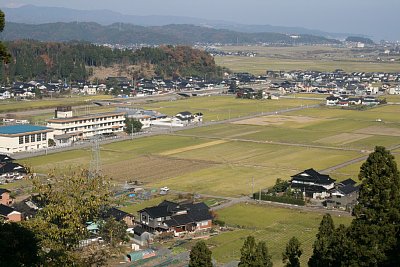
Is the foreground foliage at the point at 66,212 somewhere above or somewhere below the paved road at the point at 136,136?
above

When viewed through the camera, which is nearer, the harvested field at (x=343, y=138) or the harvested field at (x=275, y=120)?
the harvested field at (x=343, y=138)

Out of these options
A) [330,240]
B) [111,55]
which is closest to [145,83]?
[111,55]

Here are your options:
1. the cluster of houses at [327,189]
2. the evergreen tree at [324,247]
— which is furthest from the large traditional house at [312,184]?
the evergreen tree at [324,247]

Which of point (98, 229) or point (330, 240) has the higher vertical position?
point (330, 240)

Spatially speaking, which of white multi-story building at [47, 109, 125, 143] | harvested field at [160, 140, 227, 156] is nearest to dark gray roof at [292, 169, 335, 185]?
harvested field at [160, 140, 227, 156]

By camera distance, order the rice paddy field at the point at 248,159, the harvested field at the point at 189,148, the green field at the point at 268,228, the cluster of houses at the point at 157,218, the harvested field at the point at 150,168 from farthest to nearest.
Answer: the harvested field at the point at 189,148, the harvested field at the point at 150,168, the rice paddy field at the point at 248,159, the cluster of houses at the point at 157,218, the green field at the point at 268,228

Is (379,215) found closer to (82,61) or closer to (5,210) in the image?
(5,210)

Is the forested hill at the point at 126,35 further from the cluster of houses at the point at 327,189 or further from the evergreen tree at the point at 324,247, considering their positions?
the evergreen tree at the point at 324,247

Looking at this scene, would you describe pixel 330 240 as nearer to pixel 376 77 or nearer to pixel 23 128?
pixel 23 128
